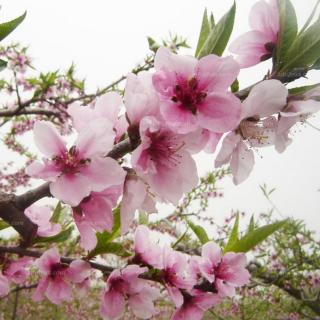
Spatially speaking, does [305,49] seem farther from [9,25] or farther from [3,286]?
[3,286]

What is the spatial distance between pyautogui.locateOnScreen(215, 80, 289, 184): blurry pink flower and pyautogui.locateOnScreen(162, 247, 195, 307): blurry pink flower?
0.48 metres

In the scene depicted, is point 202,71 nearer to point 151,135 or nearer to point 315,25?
point 151,135

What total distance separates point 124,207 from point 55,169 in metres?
0.19

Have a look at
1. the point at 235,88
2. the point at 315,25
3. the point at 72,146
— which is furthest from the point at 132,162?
the point at 315,25

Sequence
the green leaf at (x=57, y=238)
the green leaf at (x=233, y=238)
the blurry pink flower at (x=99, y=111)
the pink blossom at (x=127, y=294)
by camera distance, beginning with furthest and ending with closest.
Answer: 1. the green leaf at (x=233, y=238)
2. the green leaf at (x=57, y=238)
3. the pink blossom at (x=127, y=294)
4. the blurry pink flower at (x=99, y=111)

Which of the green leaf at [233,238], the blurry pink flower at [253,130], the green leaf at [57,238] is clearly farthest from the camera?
the green leaf at [233,238]

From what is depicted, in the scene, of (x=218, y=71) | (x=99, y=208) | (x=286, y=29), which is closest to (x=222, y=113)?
(x=218, y=71)

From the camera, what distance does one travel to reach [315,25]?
2.76 ft

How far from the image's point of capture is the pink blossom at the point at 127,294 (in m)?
1.19

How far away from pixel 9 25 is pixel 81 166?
0.52m

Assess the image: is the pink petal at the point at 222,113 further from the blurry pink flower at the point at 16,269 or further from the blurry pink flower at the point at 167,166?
the blurry pink flower at the point at 16,269

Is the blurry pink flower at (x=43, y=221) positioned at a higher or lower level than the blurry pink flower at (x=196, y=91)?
lower

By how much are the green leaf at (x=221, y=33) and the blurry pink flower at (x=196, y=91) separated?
2.9 inches

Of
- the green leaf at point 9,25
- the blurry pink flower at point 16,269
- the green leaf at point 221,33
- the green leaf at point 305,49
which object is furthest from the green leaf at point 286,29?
the blurry pink flower at point 16,269
